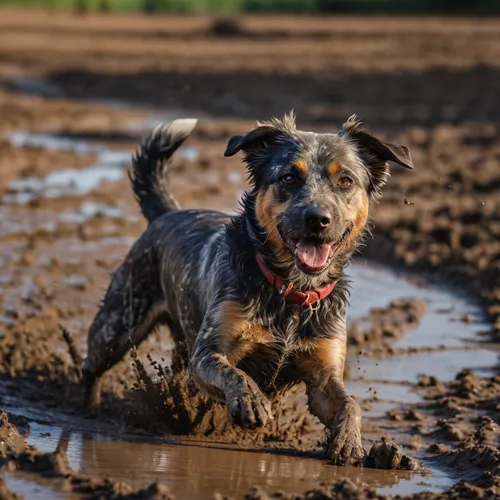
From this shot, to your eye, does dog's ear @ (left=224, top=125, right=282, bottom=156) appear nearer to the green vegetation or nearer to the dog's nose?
the dog's nose

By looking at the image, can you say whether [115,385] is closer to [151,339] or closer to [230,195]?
[151,339]

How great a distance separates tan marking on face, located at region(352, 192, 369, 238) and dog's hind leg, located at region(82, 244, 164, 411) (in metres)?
1.64

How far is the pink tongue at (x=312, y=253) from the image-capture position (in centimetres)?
605

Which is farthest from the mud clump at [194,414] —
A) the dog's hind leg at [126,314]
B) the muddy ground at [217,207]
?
the dog's hind leg at [126,314]

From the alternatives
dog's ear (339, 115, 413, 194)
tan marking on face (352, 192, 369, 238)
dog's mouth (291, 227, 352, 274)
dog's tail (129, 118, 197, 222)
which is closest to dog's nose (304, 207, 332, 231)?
dog's mouth (291, 227, 352, 274)

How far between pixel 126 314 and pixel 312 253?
1854mm

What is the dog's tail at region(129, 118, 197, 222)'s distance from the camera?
8039 millimetres

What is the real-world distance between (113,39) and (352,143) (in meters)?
29.1

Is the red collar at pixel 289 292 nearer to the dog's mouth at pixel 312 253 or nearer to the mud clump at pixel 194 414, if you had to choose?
the dog's mouth at pixel 312 253

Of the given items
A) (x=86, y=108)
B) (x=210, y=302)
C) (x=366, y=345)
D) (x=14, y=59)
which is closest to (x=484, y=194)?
(x=366, y=345)

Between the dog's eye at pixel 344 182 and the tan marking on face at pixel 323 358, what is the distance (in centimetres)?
76

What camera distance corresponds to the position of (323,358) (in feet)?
20.7

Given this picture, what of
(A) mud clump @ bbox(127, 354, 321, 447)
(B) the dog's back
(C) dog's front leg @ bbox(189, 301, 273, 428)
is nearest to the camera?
(C) dog's front leg @ bbox(189, 301, 273, 428)

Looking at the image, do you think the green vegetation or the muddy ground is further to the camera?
the green vegetation
